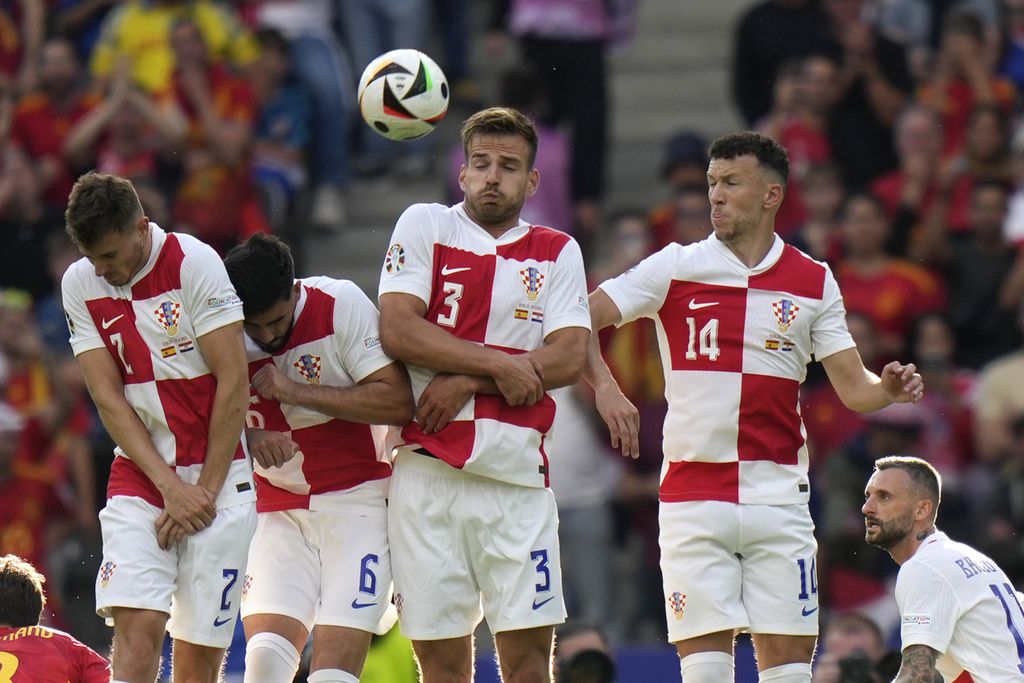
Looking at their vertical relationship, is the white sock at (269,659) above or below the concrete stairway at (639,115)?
below

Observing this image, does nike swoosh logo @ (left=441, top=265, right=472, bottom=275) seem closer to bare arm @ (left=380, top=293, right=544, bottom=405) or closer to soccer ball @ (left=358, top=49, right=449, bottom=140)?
bare arm @ (left=380, top=293, right=544, bottom=405)

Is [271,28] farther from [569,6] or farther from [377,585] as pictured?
[377,585]

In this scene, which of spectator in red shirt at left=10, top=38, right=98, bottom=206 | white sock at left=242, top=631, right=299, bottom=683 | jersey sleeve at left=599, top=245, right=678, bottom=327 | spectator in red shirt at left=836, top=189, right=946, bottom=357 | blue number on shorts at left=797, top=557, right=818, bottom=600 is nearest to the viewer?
white sock at left=242, top=631, right=299, bottom=683

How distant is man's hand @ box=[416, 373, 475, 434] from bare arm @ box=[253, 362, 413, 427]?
135 millimetres

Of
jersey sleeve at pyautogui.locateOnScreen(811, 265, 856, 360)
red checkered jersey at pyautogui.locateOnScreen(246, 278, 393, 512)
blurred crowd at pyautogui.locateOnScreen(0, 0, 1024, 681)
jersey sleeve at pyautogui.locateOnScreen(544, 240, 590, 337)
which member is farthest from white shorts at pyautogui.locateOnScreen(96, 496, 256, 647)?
blurred crowd at pyautogui.locateOnScreen(0, 0, 1024, 681)

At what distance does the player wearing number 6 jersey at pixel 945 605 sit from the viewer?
26.2 feet

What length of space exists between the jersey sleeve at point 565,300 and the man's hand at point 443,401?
0.46 meters

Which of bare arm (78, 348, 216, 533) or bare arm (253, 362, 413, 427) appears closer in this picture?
bare arm (78, 348, 216, 533)

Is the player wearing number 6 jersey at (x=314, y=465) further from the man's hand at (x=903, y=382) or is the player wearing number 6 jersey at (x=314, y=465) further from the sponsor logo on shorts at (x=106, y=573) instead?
the man's hand at (x=903, y=382)

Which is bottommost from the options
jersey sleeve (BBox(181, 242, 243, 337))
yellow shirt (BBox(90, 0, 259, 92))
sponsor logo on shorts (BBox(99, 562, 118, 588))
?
sponsor logo on shorts (BBox(99, 562, 118, 588))

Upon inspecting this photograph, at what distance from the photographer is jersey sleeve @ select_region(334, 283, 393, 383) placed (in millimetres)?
8570

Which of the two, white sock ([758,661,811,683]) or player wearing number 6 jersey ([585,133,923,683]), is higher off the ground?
player wearing number 6 jersey ([585,133,923,683])

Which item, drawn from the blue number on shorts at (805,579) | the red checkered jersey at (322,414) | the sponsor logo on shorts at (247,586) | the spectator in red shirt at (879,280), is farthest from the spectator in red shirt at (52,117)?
the blue number on shorts at (805,579)

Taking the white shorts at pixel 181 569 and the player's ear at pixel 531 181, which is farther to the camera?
the player's ear at pixel 531 181
